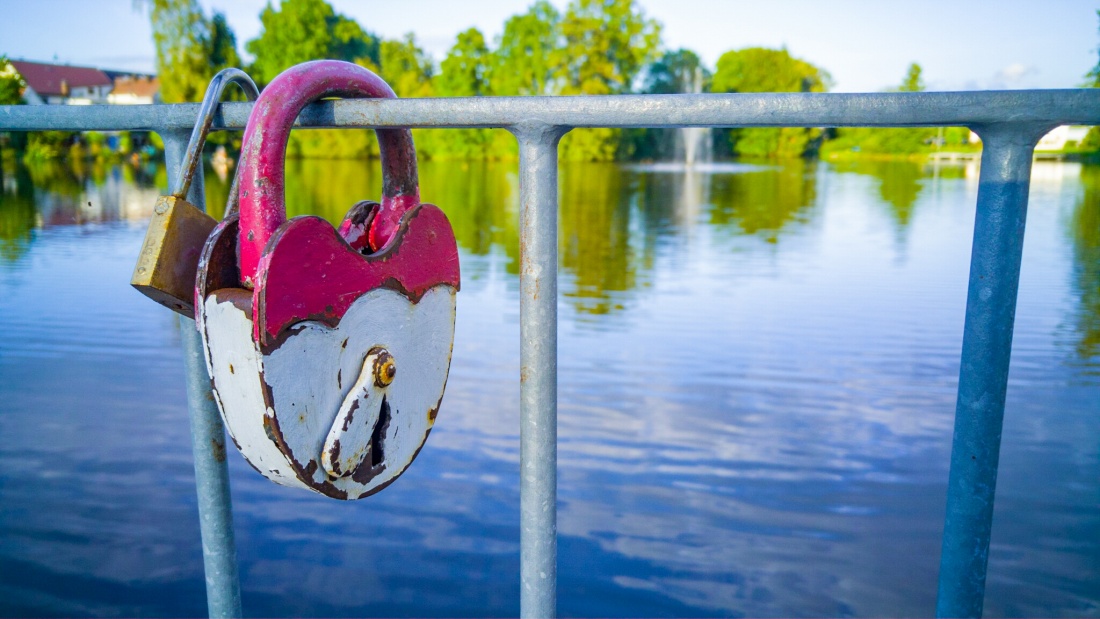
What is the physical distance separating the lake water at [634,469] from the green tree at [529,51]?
52.9 meters

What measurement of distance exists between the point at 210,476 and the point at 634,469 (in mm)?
4048

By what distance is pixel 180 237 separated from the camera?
1059 millimetres

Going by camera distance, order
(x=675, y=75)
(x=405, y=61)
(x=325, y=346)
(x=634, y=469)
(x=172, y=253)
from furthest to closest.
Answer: (x=675, y=75) < (x=405, y=61) < (x=634, y=469) < (x=172, y=253) < (x=325, y=346)

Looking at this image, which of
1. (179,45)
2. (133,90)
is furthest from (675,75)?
(133,90)

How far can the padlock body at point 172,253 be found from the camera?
1021 mm

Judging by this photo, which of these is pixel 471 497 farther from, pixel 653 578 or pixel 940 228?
pixel 940 228

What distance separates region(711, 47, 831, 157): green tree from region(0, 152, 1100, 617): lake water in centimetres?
5992

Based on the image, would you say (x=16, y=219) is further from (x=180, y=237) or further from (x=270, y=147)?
(x=270, y=147)

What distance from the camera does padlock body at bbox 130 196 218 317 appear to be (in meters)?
1.02

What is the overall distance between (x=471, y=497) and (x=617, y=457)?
1.03 meters

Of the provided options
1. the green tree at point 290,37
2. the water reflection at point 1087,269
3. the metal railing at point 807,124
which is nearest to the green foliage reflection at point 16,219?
the metal railing at point 807,124

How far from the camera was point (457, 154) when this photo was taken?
200 ft

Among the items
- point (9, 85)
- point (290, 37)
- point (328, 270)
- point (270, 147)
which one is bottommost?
point (328, 270)

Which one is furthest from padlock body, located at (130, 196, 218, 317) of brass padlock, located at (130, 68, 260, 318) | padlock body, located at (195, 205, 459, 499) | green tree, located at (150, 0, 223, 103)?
green tree, located at (150, 0, 223, 103)
